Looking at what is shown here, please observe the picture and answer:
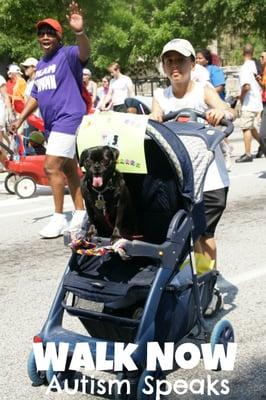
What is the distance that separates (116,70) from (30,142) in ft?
15.8

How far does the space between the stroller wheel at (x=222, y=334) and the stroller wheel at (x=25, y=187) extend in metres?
6.39

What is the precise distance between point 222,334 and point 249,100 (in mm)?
9300

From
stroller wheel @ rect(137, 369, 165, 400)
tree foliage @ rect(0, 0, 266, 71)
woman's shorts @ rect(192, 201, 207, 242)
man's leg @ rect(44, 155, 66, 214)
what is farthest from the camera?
tree foliage @ rect(0, 0, 266, 71)

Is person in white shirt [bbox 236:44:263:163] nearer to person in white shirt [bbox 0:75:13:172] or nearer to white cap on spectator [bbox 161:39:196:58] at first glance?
person in white shirt [bbox 0:75:13:172]

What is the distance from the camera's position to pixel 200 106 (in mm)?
4820

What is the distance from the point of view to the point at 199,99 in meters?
4.81

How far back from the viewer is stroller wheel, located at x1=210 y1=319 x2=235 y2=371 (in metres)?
3.87

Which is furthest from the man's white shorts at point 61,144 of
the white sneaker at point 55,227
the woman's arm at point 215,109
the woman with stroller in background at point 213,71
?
the woman with stroller in background at point 213,71

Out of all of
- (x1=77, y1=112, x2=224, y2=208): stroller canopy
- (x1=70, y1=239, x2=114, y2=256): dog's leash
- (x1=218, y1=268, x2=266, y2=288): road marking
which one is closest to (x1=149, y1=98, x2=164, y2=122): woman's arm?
(x1=77, y1=112, x2=224, y2=208): stroller canopy

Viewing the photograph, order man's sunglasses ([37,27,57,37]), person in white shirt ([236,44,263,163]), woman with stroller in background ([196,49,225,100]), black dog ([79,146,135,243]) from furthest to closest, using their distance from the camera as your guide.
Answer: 1. person in white shirt ([236,44,263,163])
2. woman with stroller in background ([196,49,225,100])
3. man's sunglasses ([37,27,57,37])
4. black dog ([79,146,135,243])

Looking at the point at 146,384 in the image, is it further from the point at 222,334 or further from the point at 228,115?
the point at 228,115

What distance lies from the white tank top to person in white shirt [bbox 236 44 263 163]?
7649 millimetres

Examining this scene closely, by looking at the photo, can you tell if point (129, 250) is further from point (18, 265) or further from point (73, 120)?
point (73, 120)

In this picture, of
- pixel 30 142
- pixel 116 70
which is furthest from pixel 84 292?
pixel 116 70
